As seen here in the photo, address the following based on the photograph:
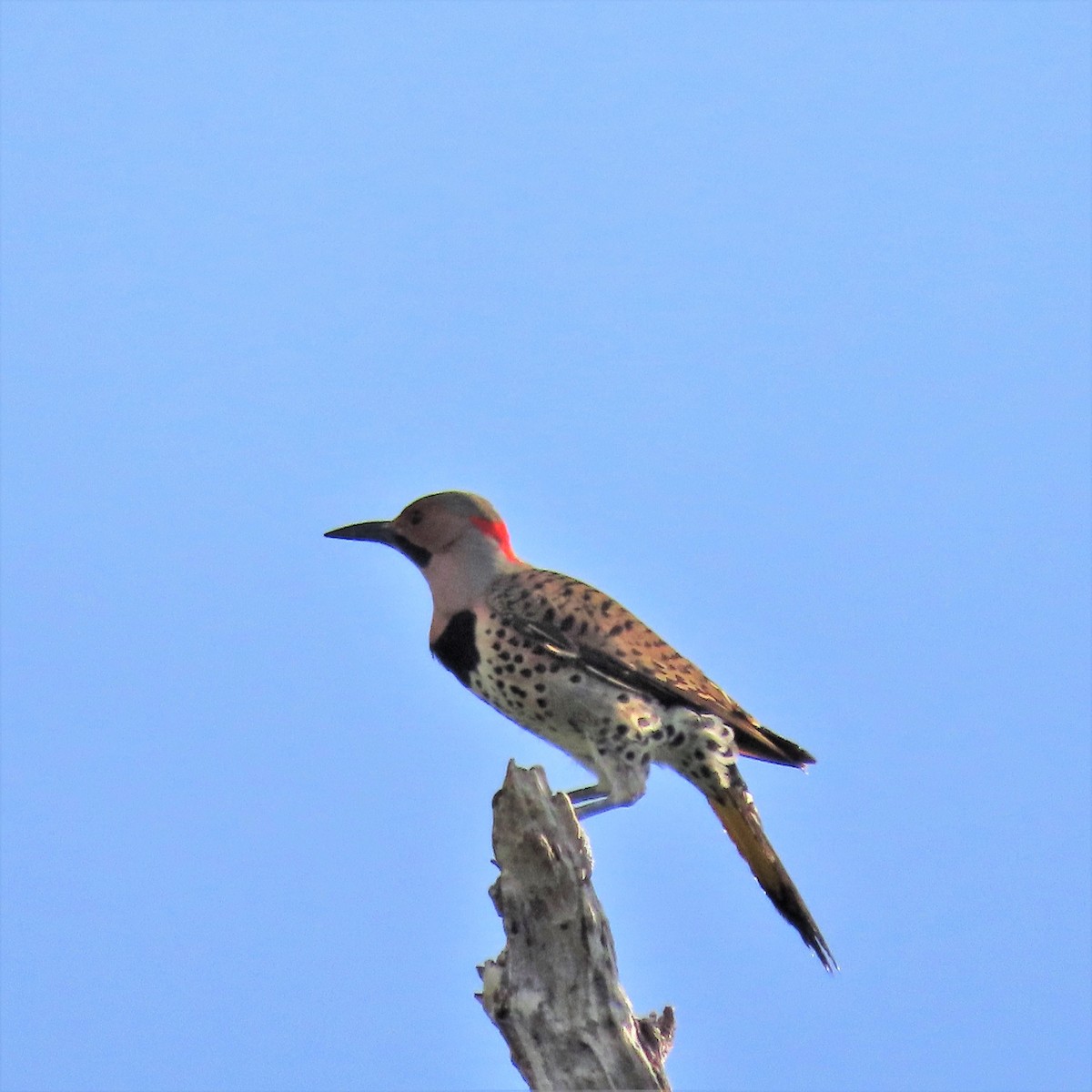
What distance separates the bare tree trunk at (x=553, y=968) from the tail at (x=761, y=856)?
986mm

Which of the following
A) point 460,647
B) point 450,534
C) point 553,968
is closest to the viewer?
point 553,968

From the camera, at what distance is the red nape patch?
5781 millimetres

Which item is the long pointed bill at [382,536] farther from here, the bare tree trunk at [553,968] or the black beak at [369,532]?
the bare tree trunk at [553,968]

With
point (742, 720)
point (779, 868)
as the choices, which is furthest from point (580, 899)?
point (742, 720)

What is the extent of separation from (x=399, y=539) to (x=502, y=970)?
2.16 meters

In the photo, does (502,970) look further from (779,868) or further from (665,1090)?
(779,868)

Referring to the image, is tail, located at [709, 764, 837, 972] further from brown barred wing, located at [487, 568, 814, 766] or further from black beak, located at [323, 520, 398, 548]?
black beak, located at [323, 520, 398, 548]

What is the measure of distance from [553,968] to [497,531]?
2111 mm

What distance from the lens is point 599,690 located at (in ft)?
17.2

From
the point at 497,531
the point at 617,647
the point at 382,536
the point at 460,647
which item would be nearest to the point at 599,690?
the point at 617,647

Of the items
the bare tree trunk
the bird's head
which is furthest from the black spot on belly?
the bare tree trunk

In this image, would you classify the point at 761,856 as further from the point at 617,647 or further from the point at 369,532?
the point at 369,532

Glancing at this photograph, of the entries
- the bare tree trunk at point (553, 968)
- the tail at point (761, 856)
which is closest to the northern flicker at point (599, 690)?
the tail at point (761, 856)

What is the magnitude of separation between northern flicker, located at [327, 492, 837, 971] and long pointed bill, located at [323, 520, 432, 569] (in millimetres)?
138
